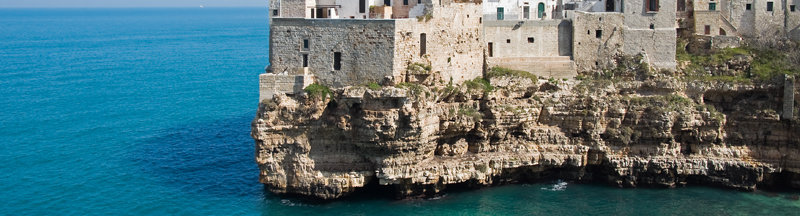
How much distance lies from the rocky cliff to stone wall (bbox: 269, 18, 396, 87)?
54.1 inches

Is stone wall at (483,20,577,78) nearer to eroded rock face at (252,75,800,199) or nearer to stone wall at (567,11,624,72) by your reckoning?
stone wall at (567,11,624,72)

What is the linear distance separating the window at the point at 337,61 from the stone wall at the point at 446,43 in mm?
2810

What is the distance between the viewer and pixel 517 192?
46219 millimetres

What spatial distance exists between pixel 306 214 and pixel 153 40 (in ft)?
332

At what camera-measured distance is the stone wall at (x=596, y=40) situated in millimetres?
49031

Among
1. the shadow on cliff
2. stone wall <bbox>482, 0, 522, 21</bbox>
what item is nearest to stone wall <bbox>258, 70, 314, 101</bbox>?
the shadow on cliff

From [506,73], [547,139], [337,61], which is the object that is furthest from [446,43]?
[547,139]

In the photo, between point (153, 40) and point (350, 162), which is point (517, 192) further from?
point (153, 40)

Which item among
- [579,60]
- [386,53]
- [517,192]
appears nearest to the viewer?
[386,53]

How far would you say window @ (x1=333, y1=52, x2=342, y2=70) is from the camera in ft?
142

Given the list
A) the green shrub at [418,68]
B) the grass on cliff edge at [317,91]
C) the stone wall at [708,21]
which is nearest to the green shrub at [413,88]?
the green shrub at [418,68]

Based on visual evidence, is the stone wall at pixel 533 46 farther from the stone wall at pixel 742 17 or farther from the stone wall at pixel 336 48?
the stone wall at pixel 742 17

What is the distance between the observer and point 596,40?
4928cm

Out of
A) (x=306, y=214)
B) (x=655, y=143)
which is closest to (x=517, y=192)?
(x=655, y=143)
